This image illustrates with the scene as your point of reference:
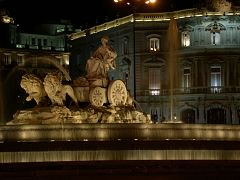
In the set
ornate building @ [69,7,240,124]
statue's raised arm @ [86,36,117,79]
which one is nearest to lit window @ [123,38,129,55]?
ornate building @ [69,7,240,124]

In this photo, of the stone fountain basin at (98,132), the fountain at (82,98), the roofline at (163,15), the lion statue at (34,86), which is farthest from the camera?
the roofline at (163,15)

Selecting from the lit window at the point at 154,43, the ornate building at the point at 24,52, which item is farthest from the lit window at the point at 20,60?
the lit window at the point at 154,43

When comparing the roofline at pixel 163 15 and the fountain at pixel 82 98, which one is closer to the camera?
the fountain at pixel 82 98

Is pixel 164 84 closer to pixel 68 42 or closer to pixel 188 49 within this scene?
pixel 188 49

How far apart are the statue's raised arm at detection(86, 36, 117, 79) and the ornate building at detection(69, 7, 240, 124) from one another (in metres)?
37.2

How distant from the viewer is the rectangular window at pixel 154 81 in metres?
71.9

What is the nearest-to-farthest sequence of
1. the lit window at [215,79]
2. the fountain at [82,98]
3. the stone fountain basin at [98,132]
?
the stone fountain basin at [98,132], the fountain at [82,98], the lit window at [215,79]

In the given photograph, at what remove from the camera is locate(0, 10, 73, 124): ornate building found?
8089 centimetres

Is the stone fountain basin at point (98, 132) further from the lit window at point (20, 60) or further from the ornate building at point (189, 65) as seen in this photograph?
the lit window at point (20, 60)

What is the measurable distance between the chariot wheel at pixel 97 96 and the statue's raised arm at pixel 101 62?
0.71m

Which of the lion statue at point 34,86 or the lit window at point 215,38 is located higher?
the lit window at point 215,38

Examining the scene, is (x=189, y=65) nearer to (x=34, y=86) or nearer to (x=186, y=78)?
(x=186, y=78)
